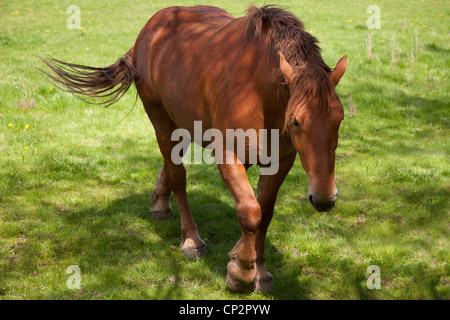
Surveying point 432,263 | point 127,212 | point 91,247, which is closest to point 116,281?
point 91,247

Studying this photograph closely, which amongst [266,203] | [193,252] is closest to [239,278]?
[266,203]

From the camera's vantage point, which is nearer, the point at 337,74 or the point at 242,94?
the point at 337,74

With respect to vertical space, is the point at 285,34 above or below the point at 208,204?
above

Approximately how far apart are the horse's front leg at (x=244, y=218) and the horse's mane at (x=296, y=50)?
29.4 inches

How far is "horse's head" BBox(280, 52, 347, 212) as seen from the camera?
3068mm

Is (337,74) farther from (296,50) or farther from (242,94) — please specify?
(242,94)

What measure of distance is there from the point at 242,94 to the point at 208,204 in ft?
7.99

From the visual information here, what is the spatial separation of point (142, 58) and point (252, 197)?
233 centimetres

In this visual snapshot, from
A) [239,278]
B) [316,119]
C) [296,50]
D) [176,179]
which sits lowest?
[239,278]

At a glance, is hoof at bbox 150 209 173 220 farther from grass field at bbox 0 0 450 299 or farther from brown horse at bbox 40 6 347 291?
grass field at bbox 0 0 450 299

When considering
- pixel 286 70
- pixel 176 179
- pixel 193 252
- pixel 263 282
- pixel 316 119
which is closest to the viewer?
pixel 316 119

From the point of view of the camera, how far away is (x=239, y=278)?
3.97 meters

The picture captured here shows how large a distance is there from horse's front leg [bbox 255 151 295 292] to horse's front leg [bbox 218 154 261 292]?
204 mm

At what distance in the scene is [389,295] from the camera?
402cm
